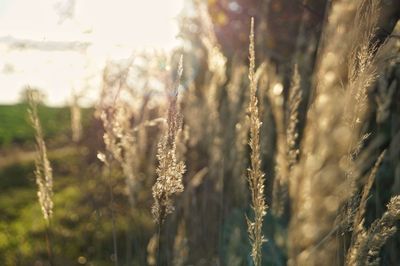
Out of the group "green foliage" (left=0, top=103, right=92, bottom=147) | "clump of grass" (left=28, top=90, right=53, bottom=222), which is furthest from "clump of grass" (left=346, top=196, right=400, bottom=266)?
"green foliage" (left=0, top=103, right=92, bottom=147)

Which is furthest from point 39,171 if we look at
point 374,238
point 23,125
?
point 23,125

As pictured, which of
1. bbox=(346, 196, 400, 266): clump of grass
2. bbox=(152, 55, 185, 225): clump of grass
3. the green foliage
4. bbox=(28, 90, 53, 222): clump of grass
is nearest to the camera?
bbox=(152, 55, 185, 225): clump of grass

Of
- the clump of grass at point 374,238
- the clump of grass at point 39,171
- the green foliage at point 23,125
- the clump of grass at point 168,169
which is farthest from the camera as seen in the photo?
the green foliage at point 23,125

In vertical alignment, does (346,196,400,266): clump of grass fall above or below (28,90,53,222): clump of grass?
below

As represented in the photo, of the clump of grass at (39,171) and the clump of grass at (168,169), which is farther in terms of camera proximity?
the clump of grass at (39,171)

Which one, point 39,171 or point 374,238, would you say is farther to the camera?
point 39,171

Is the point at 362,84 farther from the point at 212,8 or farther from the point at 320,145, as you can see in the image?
the point at 212,8

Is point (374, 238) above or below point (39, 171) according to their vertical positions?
below

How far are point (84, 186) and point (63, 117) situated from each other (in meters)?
10.9

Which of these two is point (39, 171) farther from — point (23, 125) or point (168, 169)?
point (23, 125)

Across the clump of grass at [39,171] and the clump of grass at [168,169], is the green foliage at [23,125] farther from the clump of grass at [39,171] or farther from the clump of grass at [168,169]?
A: the clump of grass at [168,169]

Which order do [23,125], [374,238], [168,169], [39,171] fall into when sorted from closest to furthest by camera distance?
[168,169]
[374,238]
[39,171]
[23,125]

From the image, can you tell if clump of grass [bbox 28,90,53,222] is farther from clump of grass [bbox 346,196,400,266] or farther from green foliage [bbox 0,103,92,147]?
green foliage [bbox 0,103,92,147]

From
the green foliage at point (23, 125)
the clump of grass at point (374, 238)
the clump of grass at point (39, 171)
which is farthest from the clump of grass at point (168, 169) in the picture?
the green foliage at point (23, 125)
